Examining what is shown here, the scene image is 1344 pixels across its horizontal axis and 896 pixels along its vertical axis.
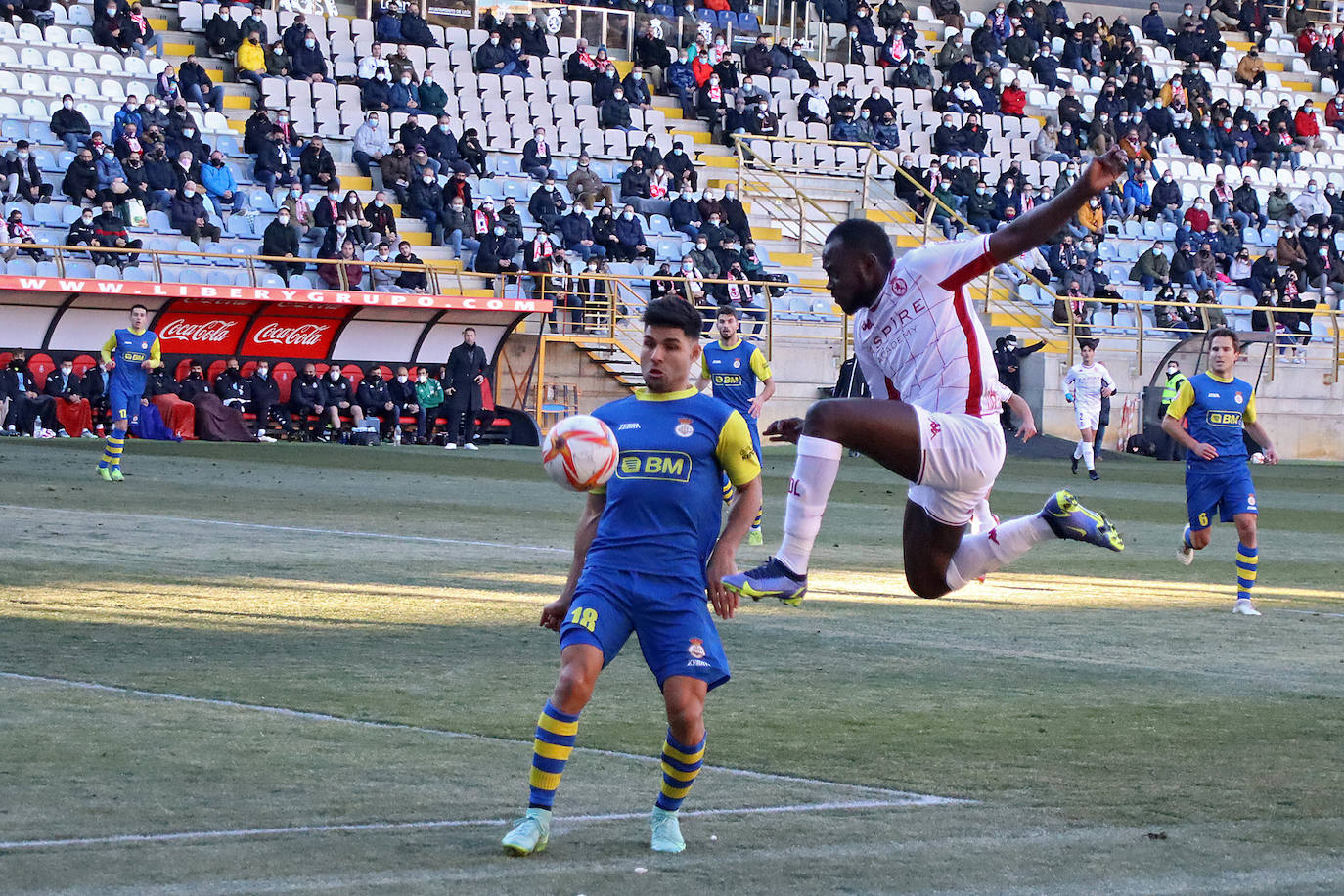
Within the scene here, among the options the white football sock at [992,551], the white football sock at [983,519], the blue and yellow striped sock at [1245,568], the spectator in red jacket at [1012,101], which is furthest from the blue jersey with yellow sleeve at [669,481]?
the spectator in red jacket at [1012,101]

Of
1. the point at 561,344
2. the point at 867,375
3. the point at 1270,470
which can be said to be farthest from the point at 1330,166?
the point at 867,375

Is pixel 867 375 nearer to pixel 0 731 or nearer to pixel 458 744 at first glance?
pixel 458 744

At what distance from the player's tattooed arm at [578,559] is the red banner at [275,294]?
23925mm

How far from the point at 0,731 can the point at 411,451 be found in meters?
22.9

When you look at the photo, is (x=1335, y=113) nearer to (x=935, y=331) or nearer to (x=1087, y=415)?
(x=1087, y=415)

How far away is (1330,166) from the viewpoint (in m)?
46.1

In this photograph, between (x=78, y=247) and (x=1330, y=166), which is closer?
(x=78, y=247)

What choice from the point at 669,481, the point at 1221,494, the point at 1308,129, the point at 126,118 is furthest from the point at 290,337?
the point at 1308,129

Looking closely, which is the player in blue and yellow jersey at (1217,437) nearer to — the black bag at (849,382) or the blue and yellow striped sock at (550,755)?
the blue and yellow striped sock at (550,755)

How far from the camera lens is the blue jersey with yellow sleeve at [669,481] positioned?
18.9ft

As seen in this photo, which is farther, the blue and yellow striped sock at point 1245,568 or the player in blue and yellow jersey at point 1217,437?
the player in blue and yellow jersey at point 1217,437

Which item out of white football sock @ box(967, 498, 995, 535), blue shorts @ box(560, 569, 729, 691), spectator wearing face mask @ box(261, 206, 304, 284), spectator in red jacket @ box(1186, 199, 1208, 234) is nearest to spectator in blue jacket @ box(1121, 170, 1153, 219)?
spectator in red jacket @ box(1186, 199, 1208, 234)

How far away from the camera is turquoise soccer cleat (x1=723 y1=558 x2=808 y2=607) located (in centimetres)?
623

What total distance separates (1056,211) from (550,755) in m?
2.57
